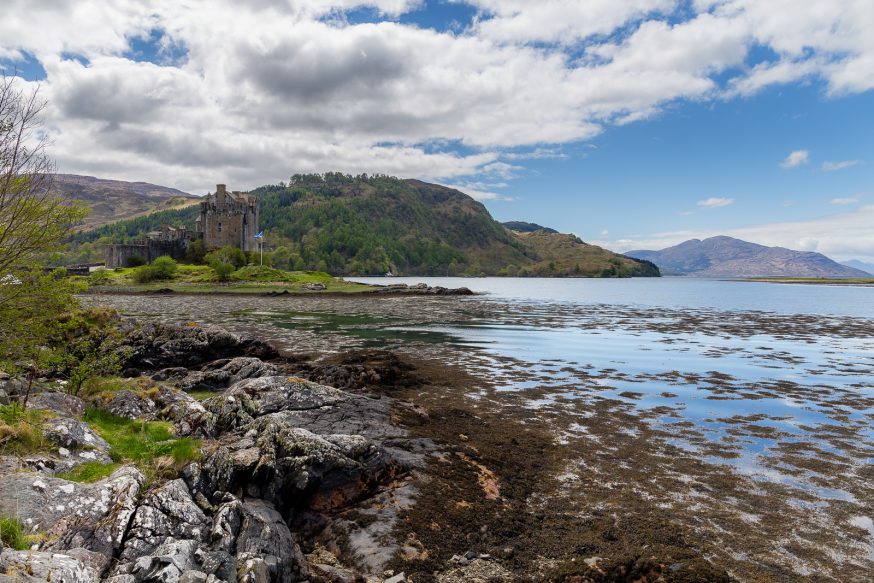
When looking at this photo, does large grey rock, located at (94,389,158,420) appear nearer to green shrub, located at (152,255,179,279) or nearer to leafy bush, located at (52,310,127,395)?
leafy bush, located at (52,310,127,395)

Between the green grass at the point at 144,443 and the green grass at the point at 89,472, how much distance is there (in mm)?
601

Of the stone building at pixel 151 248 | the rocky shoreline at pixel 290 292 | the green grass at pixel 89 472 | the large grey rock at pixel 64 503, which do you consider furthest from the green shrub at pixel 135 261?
the large grey rock at pixel 64 503

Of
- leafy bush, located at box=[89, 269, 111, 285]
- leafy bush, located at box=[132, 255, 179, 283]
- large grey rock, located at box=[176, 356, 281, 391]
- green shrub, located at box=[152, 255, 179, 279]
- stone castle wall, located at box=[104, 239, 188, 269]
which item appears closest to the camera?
leafy bush, located at box=[89, 269, 111, 285]

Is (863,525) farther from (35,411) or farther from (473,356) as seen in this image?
(473,356)

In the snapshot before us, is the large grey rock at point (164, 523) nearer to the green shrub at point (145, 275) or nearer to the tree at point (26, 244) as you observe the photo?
the tree at point (26, 244)

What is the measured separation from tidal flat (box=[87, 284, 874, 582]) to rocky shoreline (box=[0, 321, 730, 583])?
9 cm

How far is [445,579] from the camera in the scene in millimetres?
9297

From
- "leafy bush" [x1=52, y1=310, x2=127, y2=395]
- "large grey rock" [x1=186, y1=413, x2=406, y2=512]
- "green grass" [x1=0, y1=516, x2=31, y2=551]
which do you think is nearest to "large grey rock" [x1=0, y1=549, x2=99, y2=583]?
"green grass" [x1=0, y1=516, x2=31, y2=551]

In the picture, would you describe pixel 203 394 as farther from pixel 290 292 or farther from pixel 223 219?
pixel 223 219

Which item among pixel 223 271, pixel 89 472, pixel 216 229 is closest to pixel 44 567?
pixel 89 472

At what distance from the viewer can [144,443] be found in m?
12.1

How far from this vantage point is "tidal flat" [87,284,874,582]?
10398 mm

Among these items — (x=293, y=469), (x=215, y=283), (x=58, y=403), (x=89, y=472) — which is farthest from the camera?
(x=215, y=283)

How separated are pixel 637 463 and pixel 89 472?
48.3ft
